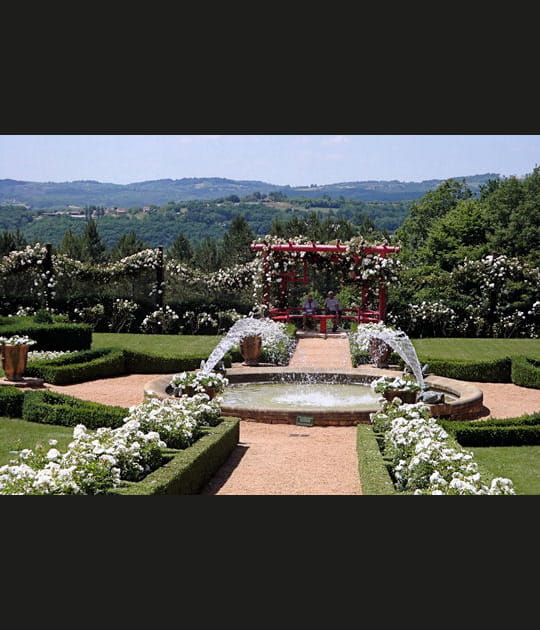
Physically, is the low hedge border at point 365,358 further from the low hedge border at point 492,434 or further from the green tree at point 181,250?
the green tree at point 181,250

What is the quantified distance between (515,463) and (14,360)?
289 inches

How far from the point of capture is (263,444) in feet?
31.8

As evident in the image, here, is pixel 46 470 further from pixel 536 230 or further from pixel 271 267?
pixel 536 230

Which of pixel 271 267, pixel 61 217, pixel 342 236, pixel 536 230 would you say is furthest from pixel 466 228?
pixel 61 217

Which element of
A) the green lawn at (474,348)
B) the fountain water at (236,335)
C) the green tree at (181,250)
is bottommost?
the green lawn at (474,348)

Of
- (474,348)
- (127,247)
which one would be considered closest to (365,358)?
(474,348)

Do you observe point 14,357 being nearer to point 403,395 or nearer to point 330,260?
point 403,395

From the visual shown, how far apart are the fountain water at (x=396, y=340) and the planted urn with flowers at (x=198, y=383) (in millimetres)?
3063

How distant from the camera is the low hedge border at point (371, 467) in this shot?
22.8ft

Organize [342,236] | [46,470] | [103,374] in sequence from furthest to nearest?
[342,236]
[103,374]
[46,470]

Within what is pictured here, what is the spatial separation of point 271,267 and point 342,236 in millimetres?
12132

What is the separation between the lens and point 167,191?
139m

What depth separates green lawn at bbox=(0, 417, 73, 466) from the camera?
892cm

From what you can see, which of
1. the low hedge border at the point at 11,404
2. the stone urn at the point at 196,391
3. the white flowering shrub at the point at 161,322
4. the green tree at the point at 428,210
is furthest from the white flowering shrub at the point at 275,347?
the green tree at the point at 428,210
